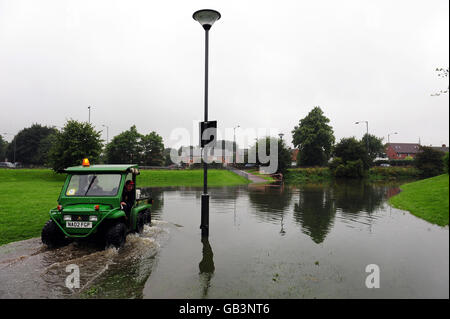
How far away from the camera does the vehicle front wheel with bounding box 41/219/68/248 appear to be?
268 inches

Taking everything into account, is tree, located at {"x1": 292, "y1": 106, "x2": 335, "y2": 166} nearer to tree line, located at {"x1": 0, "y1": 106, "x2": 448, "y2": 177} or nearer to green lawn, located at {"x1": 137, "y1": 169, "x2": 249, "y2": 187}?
tree line, located at {"x1": 0, "y1": 106, "x2": 448, "y2": 177}

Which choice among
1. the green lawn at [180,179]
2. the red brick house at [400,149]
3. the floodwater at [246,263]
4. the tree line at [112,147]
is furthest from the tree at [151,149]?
the red brick house at [400,149]

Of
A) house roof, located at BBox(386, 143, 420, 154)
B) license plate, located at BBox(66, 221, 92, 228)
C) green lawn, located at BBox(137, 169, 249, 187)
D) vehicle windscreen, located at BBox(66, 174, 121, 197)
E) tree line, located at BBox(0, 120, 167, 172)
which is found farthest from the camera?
house roof, located at BBox(386, 143, 420, 154)

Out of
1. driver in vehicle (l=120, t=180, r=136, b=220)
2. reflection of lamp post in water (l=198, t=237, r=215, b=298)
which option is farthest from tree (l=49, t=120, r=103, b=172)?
reflection of lamp post in water (l=198, t=237, r=215, b=298)

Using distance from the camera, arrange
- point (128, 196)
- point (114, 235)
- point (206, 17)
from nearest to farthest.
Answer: point (114, 235) < point (128, 196) < point (206, 17)

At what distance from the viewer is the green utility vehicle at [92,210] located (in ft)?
20.6

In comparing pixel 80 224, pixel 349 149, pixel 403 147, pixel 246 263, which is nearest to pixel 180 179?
pixel 349 149

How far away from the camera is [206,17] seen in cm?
805

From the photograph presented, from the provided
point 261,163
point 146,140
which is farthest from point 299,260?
point 146,140

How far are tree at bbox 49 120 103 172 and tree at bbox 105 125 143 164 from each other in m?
31.2

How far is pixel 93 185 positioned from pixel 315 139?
5687 cm

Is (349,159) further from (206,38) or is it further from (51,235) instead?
(51,235)
